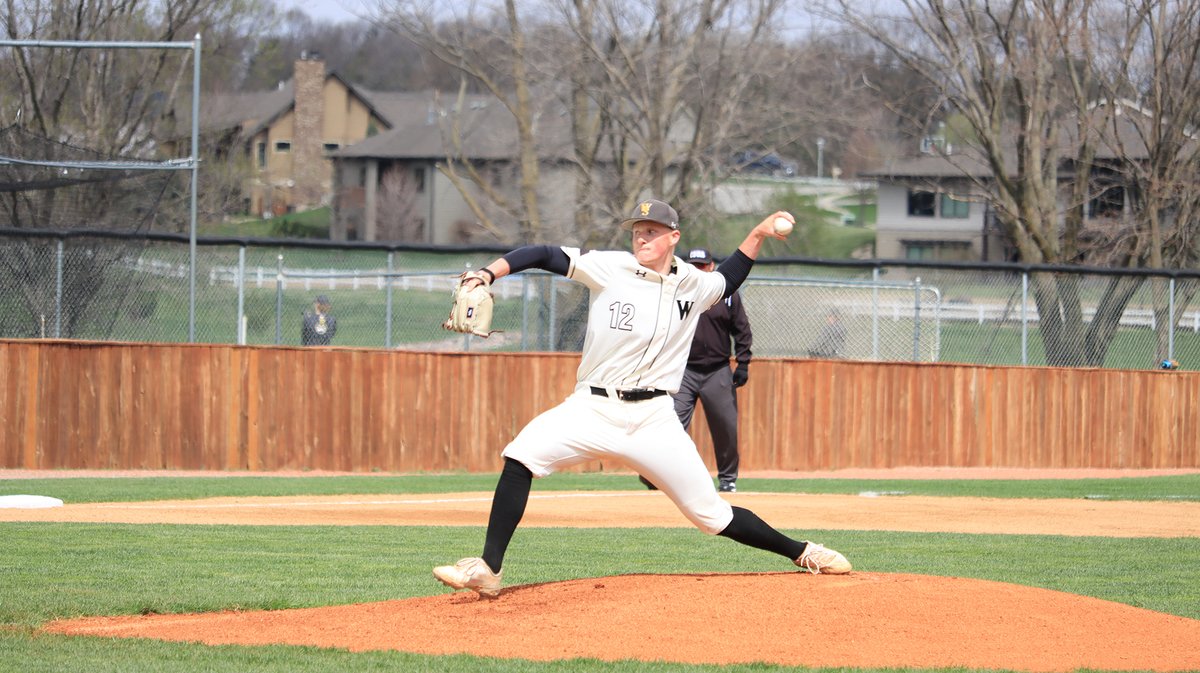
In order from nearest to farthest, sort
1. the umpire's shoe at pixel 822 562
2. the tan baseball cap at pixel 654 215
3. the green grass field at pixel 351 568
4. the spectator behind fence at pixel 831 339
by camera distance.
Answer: the green grass field at pixel 351 568 → the tan baseball cap at pixel 654 215 → the umpire's shoe at pixel 822 562 → the spectator behind fence at pixel 831 339

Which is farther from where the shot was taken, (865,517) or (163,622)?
(865,517)

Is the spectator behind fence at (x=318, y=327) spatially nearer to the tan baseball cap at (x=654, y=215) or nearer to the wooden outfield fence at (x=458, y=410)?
the wooden outfield fence at (x=458, y=410)

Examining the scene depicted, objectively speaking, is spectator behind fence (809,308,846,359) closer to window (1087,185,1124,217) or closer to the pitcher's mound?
window (1087,185,1124,217)

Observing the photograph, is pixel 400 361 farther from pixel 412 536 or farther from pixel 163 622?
pixel 163 622

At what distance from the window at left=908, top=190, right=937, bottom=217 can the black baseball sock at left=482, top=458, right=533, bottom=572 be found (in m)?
50.4

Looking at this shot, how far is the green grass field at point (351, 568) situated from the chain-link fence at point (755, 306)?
17.1 feet

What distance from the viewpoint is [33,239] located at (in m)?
16.5

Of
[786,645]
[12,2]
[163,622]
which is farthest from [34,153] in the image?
[786,645]

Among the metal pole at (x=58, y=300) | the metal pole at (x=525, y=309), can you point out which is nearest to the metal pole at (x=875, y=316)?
the metal pole at (x=525, y=309)

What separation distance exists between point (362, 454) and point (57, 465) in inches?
138

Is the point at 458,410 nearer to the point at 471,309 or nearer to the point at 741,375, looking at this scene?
the point at 741,375

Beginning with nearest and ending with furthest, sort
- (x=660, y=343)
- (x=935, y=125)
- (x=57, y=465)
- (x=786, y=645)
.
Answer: (x=786, y=645)
(x=660, y=343)
(x=57, y=465)
(x=935, y=125)

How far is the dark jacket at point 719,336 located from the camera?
12.2m

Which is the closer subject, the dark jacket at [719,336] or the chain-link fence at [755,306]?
the dark jacket at [719,336]
